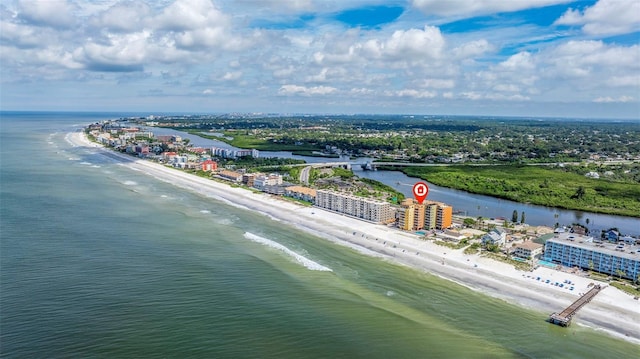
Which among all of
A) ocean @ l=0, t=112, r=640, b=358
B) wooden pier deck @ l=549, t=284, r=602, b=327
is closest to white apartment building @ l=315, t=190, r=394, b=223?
ocean @ l=0, t=112, r=640, b=358

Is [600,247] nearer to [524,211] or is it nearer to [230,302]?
[524,211]

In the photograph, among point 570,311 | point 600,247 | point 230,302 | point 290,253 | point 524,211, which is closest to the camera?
point 230,302

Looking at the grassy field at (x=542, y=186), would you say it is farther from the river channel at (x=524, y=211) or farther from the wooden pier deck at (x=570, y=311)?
the wooden pier deck at (x=570, y=311)

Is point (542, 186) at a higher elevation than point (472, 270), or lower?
higher

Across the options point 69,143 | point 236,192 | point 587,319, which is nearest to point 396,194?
point 236,192

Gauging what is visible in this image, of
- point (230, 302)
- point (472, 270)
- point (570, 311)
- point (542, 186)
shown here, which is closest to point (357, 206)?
point (472, 270)

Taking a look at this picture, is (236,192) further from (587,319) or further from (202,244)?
(587,319)

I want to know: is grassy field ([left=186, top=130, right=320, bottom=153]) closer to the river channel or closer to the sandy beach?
the river channel
